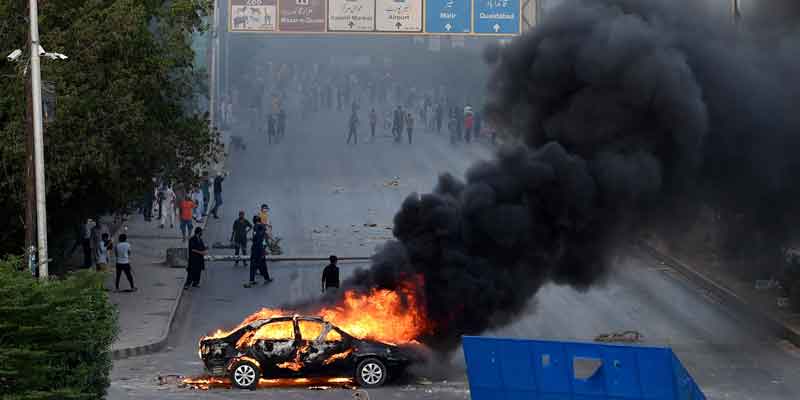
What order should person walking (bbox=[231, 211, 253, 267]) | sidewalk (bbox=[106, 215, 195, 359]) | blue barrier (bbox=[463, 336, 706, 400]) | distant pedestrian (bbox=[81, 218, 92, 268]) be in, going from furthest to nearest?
person walking (bbox=[231, 211, 253, 267]) < distant pedestrian (bbox=[81, 218, 92, 268]) < sidewalk (bbox=[106, 215, 195, 359]) < blue barrier (bbox=[463, 336, 706, 400])

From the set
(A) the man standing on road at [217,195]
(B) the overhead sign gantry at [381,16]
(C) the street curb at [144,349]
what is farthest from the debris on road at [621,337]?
(B) the overhead sign gantry at [381,16]

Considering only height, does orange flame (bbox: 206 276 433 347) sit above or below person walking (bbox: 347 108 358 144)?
below

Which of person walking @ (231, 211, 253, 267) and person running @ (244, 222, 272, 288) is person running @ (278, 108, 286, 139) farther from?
person running @ (244, 222, 272, 288)

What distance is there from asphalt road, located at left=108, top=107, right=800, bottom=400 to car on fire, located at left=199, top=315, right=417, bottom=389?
29 centimetres

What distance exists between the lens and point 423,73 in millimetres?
75750

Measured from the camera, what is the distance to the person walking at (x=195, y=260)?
28062 mm

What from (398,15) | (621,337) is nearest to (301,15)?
(398,15)

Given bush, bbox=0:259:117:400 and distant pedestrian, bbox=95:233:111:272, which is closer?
bush, bbox=0:259:117:400

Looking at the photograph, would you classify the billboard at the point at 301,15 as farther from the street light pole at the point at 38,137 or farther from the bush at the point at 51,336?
the bush at the point at 51,336


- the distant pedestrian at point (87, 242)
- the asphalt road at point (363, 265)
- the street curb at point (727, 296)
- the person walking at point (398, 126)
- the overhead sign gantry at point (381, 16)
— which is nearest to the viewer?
the asphalt road at point (363, 265)

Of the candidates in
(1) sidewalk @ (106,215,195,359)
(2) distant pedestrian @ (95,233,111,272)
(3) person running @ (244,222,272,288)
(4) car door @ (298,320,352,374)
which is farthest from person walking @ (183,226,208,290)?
(4) car door @ (298,320,352,374)

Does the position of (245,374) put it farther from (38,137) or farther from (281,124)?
(281,124)

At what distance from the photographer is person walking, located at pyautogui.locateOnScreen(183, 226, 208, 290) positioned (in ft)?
92.1

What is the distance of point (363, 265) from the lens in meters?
30.3
